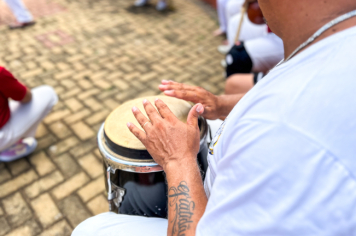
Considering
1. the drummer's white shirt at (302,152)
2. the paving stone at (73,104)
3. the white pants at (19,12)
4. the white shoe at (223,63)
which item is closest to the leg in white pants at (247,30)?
the white shoe at (223,63)

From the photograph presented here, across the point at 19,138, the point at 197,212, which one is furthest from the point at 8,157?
the point at 197,212

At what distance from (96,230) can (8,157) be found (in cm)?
144

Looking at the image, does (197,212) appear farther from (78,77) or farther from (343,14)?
(78,77)

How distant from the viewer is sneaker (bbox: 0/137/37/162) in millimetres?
2057

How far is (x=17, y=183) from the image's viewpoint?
1957 mm

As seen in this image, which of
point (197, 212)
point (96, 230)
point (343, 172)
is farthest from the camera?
point (96, 230)

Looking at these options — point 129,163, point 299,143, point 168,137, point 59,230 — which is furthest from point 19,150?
point 299,143

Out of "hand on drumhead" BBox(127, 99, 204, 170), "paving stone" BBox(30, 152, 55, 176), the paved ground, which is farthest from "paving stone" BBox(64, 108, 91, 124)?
"hand on drumhead" BBox(127, 99, 204, 170)

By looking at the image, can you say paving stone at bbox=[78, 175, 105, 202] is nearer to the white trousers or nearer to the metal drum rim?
the metal drum rim

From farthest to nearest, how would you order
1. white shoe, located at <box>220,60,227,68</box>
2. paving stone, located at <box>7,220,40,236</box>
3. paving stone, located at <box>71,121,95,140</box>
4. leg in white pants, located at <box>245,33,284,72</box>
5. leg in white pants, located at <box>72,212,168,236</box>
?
white shoe, located at <box>220,60,227,68</box> → paving stone, located at <box>71,121,95,140</box> → leg in white pants, located at <box>245,33,284,72</box> → paving stone, located at <box>7,220,40,236</box> → leg in white pants, located at <box>72,212,168,236</box>

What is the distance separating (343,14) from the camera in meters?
0.60

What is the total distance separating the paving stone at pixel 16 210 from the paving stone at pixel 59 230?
0.19 m

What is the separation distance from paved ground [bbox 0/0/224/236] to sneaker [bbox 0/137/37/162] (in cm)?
6

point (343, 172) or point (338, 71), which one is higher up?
point (338, 71)
